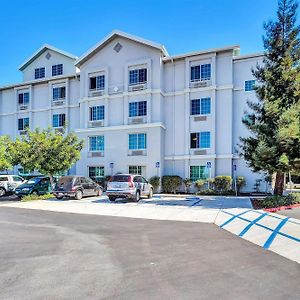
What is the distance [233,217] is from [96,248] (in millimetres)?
7016

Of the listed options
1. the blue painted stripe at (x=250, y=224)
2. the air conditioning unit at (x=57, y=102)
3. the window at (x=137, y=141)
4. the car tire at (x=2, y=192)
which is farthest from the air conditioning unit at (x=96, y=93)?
the blue painted stripe at (x=250, y=224)

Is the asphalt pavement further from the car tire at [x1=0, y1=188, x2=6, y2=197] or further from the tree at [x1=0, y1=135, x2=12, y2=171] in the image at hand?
the car tire at [x1=0, y1=188, x2=6, y2=197]

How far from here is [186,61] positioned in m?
28.3

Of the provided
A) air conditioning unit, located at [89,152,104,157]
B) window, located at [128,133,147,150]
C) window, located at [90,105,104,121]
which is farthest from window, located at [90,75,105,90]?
air conditioning unit, located at [89,152,104,157]

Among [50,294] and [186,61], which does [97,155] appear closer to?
[186,61]

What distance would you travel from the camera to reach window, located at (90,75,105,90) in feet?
101

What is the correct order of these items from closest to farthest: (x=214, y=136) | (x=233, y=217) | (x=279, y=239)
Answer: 1. (x=279, y=239)
2. (x=233, y=217)
3. (x=214, y=136)

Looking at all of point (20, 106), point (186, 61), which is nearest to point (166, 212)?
point (186, 61)

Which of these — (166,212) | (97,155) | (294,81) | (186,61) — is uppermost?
(186,61)

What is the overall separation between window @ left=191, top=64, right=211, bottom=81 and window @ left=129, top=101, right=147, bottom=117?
16.9 feet

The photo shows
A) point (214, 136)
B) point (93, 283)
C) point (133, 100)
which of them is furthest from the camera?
point (133, 100)

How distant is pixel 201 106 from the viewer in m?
28.0

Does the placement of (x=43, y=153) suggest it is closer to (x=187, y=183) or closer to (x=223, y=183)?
(x=187, y=183)

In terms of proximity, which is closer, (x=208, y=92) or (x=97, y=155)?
(x=208, y=92)
